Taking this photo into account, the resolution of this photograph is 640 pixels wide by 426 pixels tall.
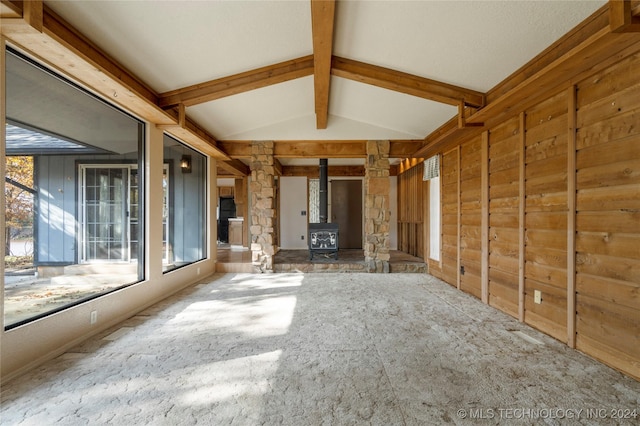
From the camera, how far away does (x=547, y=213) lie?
8.73 ft

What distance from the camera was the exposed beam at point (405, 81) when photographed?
3.38 metres

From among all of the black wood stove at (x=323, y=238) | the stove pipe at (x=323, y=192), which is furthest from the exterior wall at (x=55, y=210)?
the stove pipe at (x=323, y=192)

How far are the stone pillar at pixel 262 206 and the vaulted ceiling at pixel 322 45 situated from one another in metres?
1.25

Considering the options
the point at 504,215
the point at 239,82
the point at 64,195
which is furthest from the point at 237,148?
the point at 504,215

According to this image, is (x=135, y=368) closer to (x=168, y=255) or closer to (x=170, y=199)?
(x=168, y=255)

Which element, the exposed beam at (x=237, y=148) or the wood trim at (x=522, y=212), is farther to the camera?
the exposed beam at (x=237, y=148)

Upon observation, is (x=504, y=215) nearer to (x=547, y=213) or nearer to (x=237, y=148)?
(x=547, y=213)

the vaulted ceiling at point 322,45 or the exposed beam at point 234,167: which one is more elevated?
the vaulted ceiling at point 322,45

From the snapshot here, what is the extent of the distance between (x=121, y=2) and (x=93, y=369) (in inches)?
104

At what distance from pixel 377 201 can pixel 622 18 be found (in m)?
4.08

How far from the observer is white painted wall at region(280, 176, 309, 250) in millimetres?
8141

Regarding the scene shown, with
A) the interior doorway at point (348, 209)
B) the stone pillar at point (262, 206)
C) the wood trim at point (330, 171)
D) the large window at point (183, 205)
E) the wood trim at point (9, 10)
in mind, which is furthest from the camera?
the interior doorway at point (348, 209)

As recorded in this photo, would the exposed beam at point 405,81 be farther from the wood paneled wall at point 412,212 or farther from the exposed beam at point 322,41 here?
the wood paneled wall at point 412,212

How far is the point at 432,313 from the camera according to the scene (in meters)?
3.27
